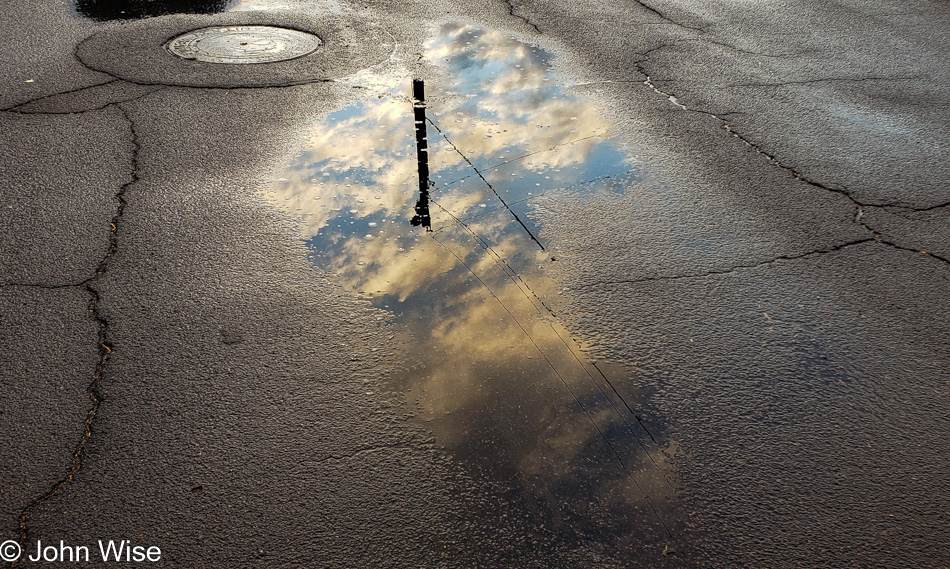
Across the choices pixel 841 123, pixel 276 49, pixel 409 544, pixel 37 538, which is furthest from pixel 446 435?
pixel 276 49

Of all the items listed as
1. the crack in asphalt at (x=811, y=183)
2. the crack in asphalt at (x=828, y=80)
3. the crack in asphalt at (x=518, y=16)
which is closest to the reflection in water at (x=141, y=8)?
the crack in asphalt at (x=518, y=16)

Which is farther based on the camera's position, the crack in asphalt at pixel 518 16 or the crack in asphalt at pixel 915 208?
the crack in asphalt at pixel 518 16

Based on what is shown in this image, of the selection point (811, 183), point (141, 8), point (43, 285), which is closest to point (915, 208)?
point (811, 183)

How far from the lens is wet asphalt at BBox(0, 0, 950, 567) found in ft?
8.92

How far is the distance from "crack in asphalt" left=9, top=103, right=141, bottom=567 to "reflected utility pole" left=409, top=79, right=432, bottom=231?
1831 millimetres

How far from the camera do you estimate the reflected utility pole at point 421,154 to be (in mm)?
4770

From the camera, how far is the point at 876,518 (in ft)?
9.00

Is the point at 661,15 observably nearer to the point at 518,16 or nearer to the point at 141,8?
the point at 518,16

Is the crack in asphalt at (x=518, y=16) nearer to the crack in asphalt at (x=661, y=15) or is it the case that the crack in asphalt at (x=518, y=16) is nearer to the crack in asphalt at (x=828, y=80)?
the crack in asphalt at (x=661, y=15)

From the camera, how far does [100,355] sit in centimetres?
347

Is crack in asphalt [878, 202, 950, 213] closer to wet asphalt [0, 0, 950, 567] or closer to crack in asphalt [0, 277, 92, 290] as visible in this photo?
wet asphalt [0, 0, 950, 567]

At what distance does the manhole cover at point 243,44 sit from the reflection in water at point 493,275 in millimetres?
1595

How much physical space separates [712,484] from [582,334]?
3.50 feet

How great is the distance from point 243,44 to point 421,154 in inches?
131
